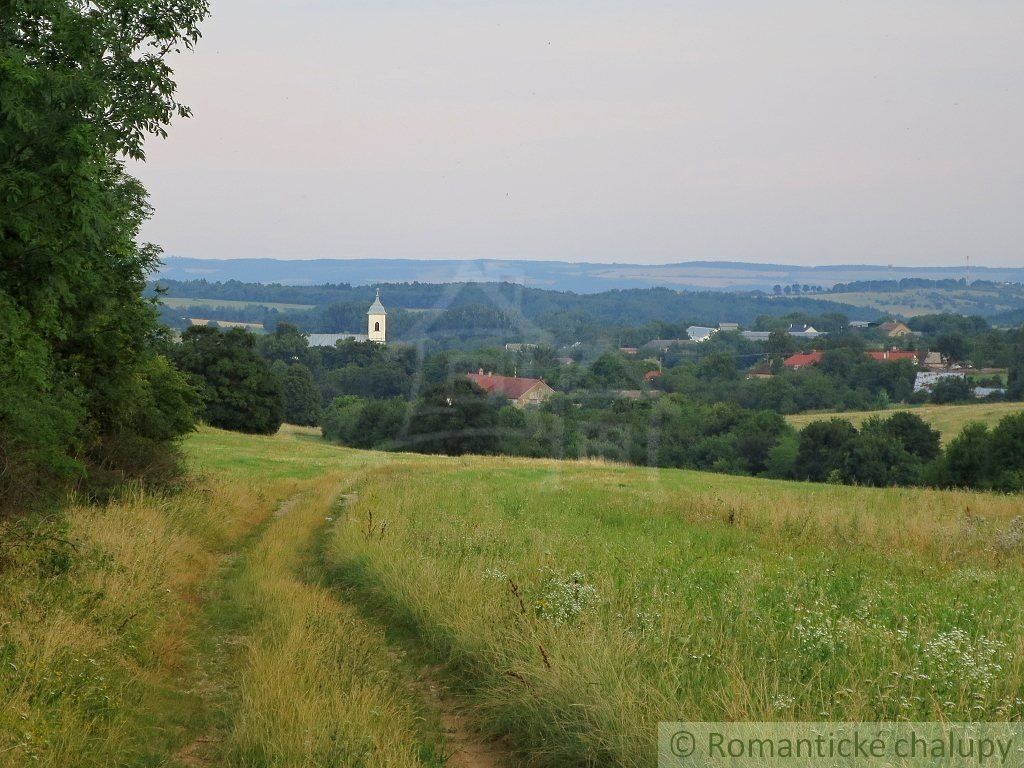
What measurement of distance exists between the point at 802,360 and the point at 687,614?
319 feet

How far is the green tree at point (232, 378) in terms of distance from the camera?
58.8 metres

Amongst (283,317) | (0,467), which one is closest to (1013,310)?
(283,317)

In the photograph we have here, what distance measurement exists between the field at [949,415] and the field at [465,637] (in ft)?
187

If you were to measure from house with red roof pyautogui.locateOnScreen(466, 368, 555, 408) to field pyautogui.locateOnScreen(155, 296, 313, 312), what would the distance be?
290 ft

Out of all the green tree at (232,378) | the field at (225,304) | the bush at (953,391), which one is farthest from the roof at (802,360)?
the field at (225,304)

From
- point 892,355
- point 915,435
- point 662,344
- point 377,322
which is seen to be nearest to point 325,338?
point 377,322

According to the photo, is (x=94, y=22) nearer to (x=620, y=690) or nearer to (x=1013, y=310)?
(x=620, y=690)

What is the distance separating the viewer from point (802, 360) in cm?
10075

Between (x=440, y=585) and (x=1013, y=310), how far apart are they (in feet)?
569

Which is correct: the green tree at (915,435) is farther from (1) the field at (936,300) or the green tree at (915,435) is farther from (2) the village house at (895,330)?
(1) the field at (936,300)

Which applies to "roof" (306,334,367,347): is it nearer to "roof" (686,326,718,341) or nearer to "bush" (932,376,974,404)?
"roof" (686,326,718,341)

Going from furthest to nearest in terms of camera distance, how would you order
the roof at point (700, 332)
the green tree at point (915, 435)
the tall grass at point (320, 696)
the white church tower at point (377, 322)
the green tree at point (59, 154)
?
1. the white church tower at point (377, 322)
2. the roof at point (700, 332)
3. the green tree at point (915, 435)
4. the green tree at point (59, 154)
5. the tall grass at point (320, 696)

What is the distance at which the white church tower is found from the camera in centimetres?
11581

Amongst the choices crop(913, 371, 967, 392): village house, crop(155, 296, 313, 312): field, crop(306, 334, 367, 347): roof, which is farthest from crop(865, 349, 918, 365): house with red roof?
crop(155, 296, 313, 312): field
